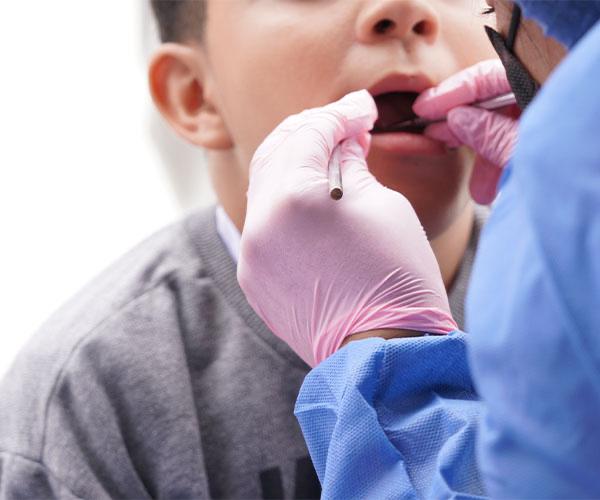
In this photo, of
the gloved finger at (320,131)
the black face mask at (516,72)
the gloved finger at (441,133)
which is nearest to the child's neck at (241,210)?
the gloved finger at (441,133)

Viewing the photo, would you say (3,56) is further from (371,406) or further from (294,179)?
(371,406)

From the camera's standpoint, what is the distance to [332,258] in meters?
0.95

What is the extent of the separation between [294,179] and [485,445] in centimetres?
45

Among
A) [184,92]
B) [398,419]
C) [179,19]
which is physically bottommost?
[398,419]

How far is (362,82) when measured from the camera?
1196mm

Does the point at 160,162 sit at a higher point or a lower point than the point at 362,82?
lower

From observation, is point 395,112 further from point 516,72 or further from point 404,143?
point 516,72

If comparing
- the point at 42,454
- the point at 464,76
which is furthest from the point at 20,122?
the point at 464,76

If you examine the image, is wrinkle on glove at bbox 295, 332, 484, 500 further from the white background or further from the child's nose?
the white background

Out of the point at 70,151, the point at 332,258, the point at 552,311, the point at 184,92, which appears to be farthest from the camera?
the point at 70,151

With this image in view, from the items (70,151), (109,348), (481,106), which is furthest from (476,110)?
(70,151)

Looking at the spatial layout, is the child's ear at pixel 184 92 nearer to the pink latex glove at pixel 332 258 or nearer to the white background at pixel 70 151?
the pink latex glove at pixel 332 258

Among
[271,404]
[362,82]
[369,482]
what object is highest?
[362,82]

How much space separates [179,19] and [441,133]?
0.49m
